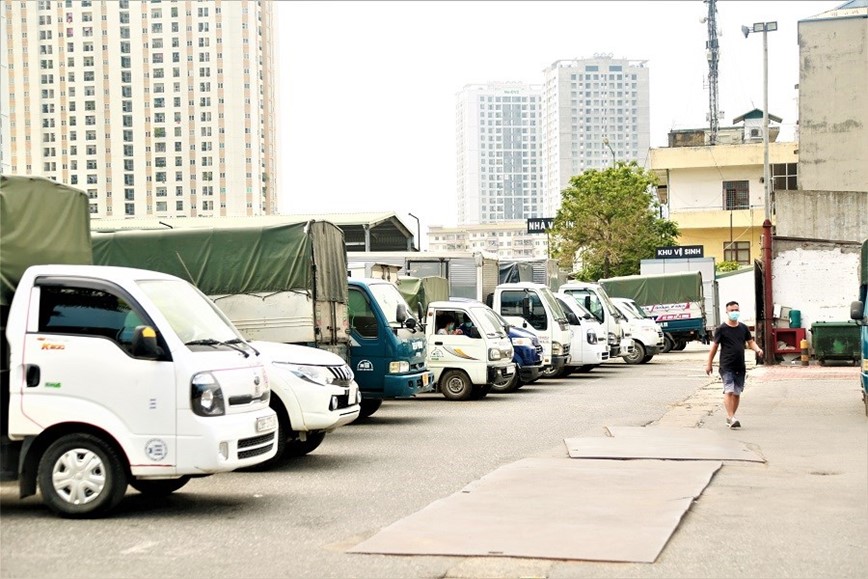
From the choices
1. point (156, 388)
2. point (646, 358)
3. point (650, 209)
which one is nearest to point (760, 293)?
point (646, 358)

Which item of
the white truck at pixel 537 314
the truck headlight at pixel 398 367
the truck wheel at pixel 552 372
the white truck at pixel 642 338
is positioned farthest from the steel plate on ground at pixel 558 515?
the white truck at pixel 642 338

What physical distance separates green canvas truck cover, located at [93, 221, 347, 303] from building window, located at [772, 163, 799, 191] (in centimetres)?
5576

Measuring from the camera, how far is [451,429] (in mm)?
15836

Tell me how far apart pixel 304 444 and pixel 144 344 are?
4259 millimetres

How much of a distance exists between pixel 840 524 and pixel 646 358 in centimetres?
2615

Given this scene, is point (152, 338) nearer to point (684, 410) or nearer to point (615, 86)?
point (684, 410)

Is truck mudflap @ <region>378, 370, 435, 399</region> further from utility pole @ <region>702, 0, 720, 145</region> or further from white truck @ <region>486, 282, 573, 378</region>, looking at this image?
utility pole @ <region>702, 0, 720, 145</region>

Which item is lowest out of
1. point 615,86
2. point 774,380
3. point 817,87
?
point 774,380

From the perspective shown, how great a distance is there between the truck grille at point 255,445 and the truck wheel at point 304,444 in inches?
110

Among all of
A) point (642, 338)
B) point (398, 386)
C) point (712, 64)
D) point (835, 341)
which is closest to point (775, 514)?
point (398, 386)

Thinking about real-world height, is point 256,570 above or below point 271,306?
below

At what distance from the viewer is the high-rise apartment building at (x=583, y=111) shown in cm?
18250

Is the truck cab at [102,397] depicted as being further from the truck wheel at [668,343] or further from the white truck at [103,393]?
the truck wheel at [668,343]

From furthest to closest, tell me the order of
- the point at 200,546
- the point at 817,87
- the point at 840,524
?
the point at 817,87
the point at 840,524
the point at 200,546
